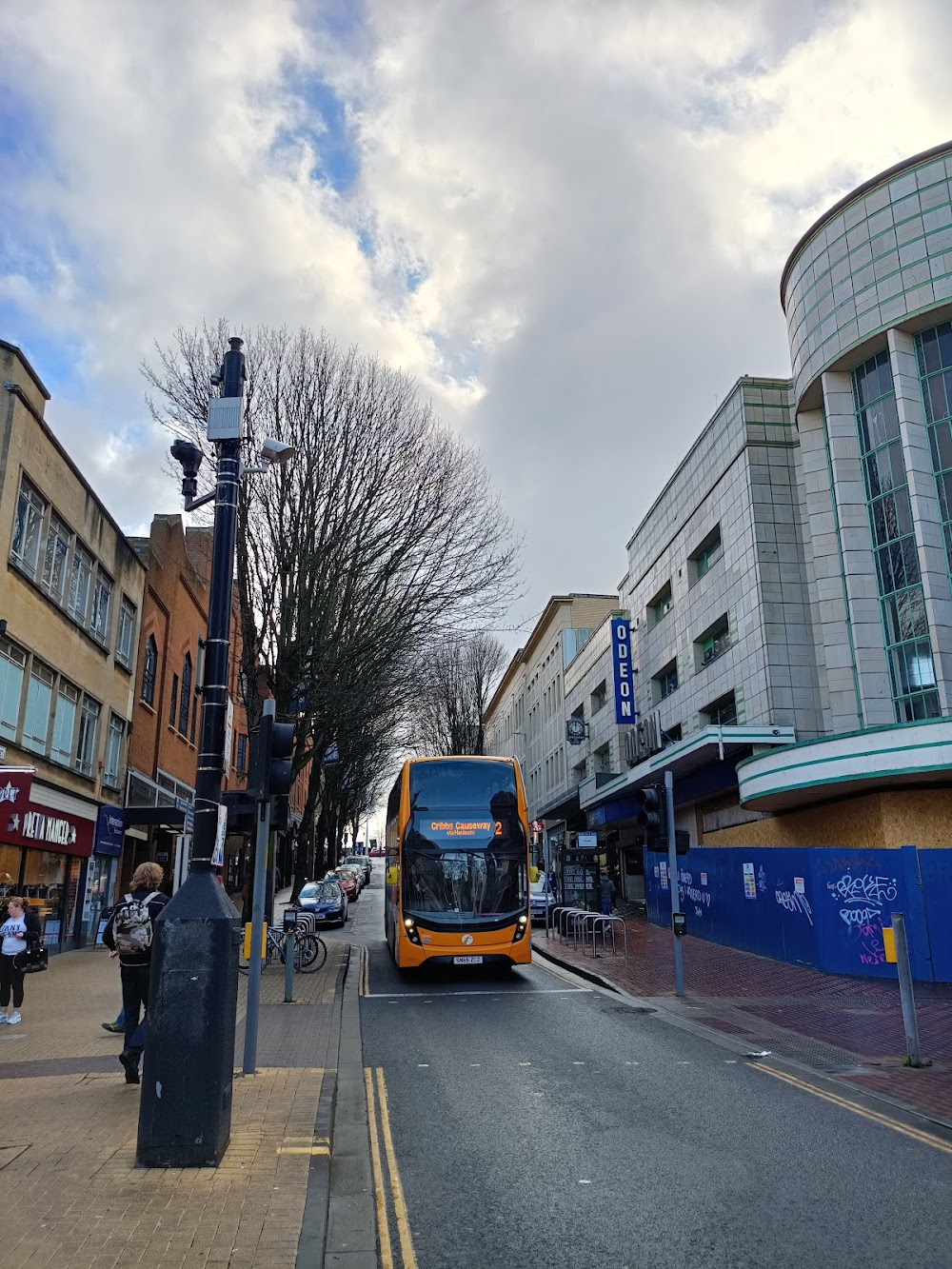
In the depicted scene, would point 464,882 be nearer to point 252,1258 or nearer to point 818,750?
point 818,750

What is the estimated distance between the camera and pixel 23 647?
1847 cm

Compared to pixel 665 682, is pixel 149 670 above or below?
below

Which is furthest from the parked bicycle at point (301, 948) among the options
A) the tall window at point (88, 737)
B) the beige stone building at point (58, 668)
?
the tall window at point (88, 737)

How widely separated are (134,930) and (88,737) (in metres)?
15.9

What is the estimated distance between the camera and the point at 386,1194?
18.4 feet

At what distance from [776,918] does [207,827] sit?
14870 millimetres

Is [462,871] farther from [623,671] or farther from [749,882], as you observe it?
[623,671]

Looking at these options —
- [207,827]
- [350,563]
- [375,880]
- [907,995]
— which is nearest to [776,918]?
[907,995]

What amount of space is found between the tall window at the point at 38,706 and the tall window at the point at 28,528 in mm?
2073

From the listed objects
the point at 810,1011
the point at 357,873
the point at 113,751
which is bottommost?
the point at 810,1011

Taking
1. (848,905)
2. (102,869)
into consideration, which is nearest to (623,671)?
(102,869)

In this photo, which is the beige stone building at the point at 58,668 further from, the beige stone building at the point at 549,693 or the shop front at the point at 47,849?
the beige stone building at the point at 549,693

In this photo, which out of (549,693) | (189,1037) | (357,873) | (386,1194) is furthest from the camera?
(549,693)

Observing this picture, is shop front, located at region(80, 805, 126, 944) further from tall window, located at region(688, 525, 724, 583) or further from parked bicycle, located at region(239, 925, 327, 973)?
tall window, located at region(688, 525, 724, 583)
